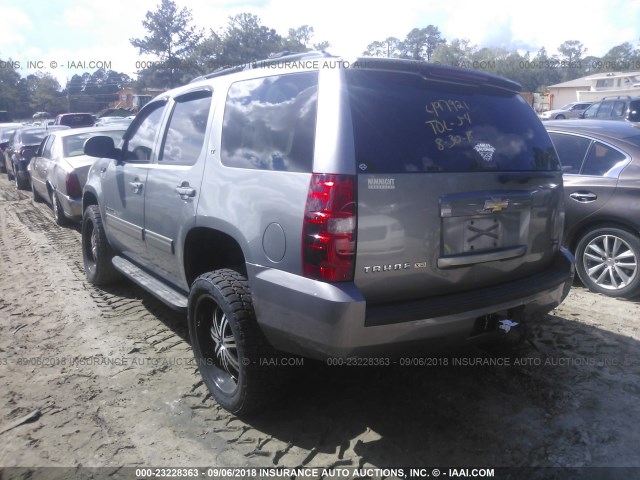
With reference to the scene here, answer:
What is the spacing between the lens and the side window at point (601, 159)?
5012 millimetres

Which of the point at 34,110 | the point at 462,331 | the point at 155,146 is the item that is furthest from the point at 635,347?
the point at 34,110

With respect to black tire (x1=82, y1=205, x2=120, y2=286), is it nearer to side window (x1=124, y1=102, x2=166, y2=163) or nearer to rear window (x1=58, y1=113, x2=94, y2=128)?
side window (x1=124, y1=102, x2=166, y2=163)

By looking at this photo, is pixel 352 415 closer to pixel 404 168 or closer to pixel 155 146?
pixel 404 168

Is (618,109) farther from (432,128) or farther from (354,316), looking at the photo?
(354,316)

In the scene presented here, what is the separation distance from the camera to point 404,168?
102 inches

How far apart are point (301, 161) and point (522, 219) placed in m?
1.33

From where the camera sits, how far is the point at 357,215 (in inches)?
97.1

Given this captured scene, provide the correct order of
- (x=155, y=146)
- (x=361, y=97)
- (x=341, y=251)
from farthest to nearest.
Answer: (x=155, y=146)
(x=361, y=97)
(x=341, y=251)

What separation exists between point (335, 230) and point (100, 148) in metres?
3.25

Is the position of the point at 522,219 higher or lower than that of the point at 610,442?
higher

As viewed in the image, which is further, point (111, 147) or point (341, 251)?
point (111, 147)

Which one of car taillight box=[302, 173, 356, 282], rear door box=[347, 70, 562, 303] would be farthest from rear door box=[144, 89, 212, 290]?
rear door box=[347, 70, 562, 303]

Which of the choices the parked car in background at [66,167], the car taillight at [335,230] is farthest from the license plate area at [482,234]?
the parked car in background at [66,167]

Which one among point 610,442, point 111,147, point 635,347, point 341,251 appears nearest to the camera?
point 341,251
